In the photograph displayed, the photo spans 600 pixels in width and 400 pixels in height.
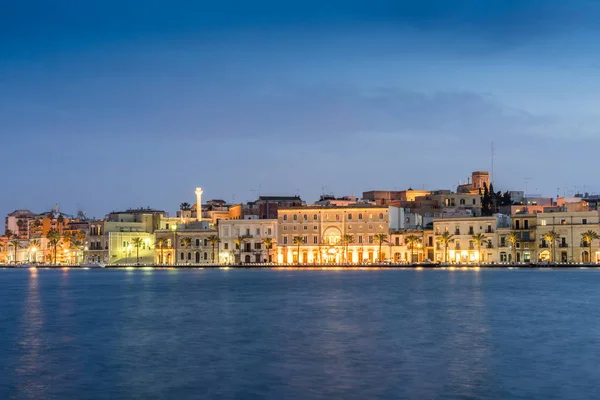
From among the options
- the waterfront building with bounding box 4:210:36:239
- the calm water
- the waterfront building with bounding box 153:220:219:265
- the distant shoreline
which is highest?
the waterfront building with bounding box 4:210:36:239

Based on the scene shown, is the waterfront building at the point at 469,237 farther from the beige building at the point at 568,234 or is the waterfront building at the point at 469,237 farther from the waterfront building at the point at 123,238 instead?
the waterfront building at the point at 123,238

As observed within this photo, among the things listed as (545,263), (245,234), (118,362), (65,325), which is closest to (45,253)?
(245,234)

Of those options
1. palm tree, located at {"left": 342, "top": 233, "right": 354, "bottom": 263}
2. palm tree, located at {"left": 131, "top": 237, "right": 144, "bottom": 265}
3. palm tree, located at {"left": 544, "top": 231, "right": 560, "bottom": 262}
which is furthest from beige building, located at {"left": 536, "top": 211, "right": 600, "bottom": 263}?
palm tree, located at {"left": 131, "top": 237, "right": 144, "bottom": 265}

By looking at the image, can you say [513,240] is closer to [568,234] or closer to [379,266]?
[568,234]

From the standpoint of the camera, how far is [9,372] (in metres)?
25.0

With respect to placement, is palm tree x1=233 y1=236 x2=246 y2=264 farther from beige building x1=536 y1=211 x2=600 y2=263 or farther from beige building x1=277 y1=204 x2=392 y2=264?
beige building x1=536 y1=211 x2=600 y2=263

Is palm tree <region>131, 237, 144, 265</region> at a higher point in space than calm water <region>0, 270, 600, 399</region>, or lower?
higher

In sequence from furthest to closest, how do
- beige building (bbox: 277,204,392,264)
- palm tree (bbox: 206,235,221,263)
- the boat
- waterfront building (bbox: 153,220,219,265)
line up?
the boat
waterfront building (bbox: 153,220,219,265)
palm tree (bbox: 206,235,221,263)
beige building (bbox: 277,204,392,264)

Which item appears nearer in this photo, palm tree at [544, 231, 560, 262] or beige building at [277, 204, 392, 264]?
palm tree at [544, 231, 560, 262]

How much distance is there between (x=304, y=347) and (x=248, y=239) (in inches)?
3258

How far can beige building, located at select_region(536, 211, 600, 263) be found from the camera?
96.6 m

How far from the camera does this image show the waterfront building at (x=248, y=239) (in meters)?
112

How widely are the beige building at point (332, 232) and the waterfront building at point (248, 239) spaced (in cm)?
151

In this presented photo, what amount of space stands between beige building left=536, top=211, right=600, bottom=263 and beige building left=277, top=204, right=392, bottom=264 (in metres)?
18.1
